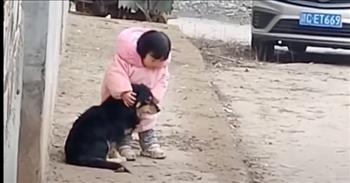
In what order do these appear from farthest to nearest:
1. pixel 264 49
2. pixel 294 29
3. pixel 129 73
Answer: pixel 264 49 < pixel 294 29 < pixel 129 73

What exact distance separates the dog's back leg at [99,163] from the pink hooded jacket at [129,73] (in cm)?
35

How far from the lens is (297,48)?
12.4m

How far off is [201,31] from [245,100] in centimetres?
733

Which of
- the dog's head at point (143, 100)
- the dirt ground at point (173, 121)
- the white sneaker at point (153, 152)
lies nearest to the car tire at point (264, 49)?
the dirt ground at point (173, 121)

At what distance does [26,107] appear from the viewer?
13.1 feet

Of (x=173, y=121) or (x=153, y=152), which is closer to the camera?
(x=153, y=152)

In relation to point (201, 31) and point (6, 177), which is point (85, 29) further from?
point (6, 177)

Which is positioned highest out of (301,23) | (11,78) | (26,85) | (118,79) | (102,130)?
(11,78)

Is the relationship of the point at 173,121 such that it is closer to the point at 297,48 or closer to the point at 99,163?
the point at 99,163

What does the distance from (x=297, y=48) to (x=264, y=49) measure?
0.51 m

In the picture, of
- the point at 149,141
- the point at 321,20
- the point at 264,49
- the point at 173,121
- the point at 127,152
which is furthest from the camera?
the point at 264,49

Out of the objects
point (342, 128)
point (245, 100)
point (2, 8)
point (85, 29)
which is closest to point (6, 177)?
point (2, 8)

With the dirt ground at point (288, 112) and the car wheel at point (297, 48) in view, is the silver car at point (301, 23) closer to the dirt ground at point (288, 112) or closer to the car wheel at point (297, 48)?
the car wheel at point (297, 48)

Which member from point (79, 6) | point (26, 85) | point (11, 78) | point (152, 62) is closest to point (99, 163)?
point (152, 62)
